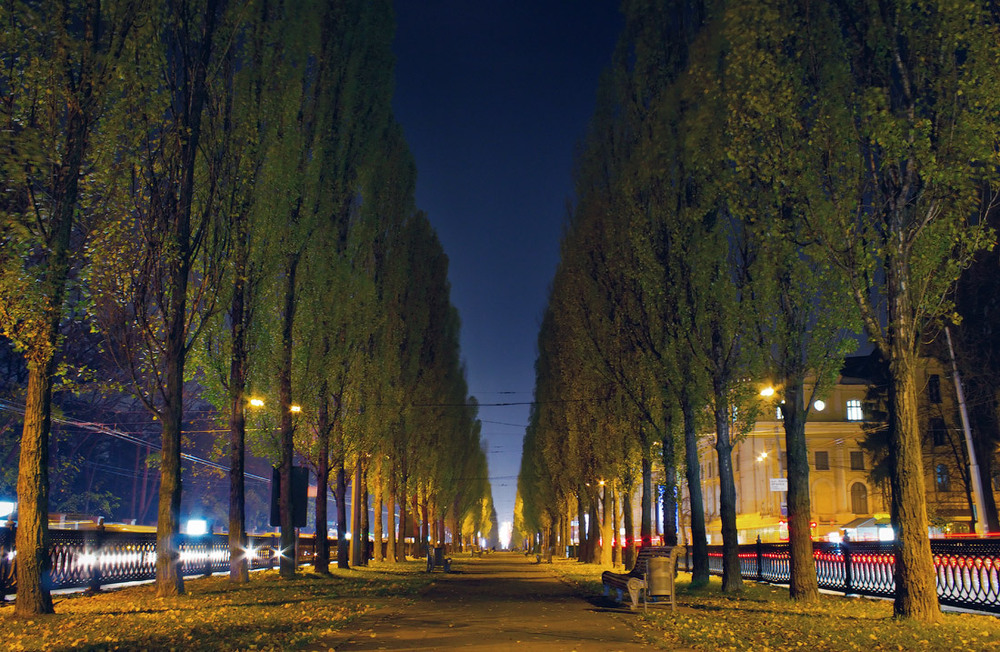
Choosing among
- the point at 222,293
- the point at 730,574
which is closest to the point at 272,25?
the point at 222,293

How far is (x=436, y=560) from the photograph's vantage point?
119 feet

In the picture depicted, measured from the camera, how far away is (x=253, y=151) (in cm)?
2153

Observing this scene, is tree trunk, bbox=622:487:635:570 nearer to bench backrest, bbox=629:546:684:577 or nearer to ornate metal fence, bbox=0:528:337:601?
bench backrest, bbox=629:546:684:577

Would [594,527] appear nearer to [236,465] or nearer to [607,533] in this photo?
[607,533]

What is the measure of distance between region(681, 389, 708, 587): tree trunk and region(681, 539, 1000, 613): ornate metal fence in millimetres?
3097

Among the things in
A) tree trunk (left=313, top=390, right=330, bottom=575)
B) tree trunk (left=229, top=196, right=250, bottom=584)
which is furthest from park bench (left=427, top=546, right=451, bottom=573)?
tree trunk (left=229, top=196, right=250, bottom=584)

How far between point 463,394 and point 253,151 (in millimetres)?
49446

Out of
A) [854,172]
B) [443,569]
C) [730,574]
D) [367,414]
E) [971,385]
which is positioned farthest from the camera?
[971,385]

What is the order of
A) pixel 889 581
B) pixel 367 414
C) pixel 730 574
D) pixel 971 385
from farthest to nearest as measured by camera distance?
1. pixel 971 385
2. pixel 367 414
3. pixel 730 574
4. pixel 889 581

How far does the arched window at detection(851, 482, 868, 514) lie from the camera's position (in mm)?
79312

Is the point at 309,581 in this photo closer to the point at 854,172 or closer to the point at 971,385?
the point at 854,172

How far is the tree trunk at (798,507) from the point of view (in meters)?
17.2

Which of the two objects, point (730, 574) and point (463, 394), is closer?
point (730, 574)

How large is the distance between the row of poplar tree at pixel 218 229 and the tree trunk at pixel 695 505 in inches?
466
